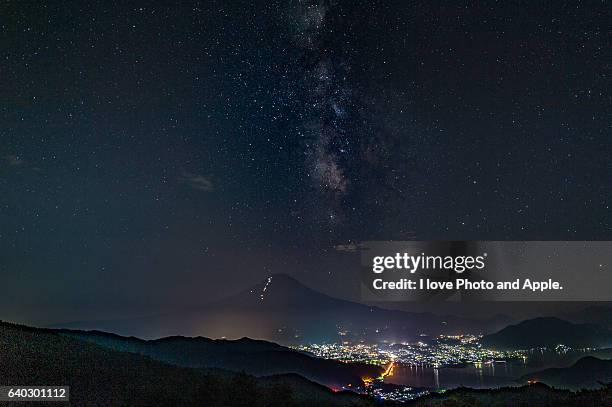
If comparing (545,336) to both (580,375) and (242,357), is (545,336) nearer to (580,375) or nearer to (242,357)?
(580,375)

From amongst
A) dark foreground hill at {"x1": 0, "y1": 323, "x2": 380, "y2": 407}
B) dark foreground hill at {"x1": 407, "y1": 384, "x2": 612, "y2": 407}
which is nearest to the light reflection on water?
dark foreground hill at {"x1": 407, "y1": 384, "x2": 612, "y2": 407}

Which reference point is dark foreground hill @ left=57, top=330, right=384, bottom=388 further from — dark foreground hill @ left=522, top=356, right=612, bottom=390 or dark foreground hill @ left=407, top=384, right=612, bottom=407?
dark foreground hill @ left=522, top=356, right=612, bottom=390

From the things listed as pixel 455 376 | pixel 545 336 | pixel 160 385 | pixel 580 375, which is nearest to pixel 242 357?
pixel 160 385

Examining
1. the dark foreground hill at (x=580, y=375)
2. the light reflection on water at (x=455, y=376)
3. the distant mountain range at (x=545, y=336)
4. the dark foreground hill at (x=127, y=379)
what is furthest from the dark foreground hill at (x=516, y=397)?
the distant mountain range at (x=545, y=336)

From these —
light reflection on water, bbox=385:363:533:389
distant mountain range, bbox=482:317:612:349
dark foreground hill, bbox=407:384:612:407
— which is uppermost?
distant mountain range, bbox=482:317:612:349

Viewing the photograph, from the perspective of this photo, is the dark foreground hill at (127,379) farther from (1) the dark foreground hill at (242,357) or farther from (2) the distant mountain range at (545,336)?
(2) the distant mountain range at (545,336)

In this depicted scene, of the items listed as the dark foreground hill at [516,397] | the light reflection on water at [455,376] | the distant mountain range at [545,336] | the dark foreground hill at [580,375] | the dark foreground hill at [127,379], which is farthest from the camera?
the distant mountain range at [545,336]

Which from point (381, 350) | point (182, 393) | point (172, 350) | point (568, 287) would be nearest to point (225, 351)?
point (172, 350)
